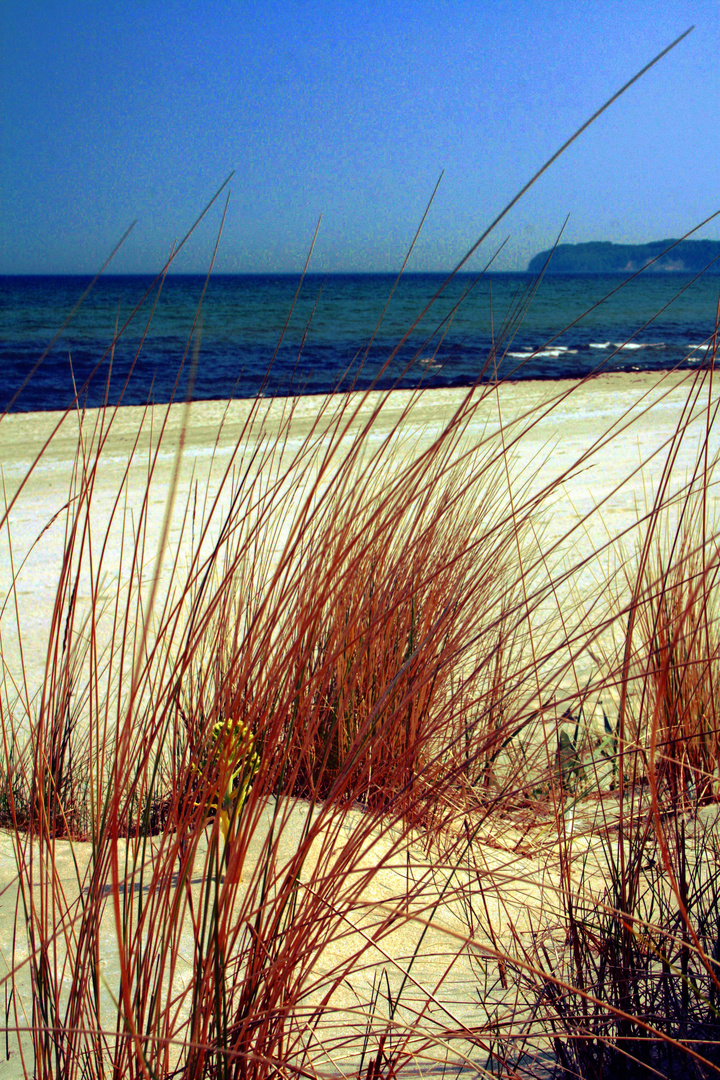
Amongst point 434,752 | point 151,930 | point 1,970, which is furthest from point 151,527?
point 151,930

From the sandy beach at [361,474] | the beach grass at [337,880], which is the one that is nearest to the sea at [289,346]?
the beach grass at [337,880]

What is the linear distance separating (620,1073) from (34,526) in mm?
3764

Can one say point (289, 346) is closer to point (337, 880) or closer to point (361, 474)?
point (361, 474)

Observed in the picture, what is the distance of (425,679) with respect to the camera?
689 millimetres

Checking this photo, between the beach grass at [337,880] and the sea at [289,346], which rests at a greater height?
the sea at [289,346]

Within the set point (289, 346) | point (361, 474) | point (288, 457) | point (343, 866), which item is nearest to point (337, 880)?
point (343, 866)

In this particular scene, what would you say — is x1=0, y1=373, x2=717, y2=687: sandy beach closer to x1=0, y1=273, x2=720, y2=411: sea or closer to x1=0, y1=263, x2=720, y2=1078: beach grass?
x1=0, y1=263, x2=720, y2=1078: beach grass

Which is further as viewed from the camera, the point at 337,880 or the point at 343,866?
the point at 337,880

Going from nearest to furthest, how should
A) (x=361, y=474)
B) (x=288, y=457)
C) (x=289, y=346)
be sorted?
1. (x=361, y=474)
2. (x=288, y=457)
3. (x=289, y=346)

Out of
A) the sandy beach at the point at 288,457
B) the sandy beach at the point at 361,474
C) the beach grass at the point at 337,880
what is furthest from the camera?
the sandy beach at the point at 288,457

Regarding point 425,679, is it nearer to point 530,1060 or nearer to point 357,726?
point 530,1060

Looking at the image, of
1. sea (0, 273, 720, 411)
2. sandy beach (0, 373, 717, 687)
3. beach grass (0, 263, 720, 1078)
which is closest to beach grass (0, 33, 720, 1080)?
beach grass (0, 263, 720, 1078)

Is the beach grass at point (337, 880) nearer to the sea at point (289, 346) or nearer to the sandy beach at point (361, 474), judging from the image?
the sandy beach at point (361, 474)

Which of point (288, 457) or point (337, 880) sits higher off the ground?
point (288, 457)
